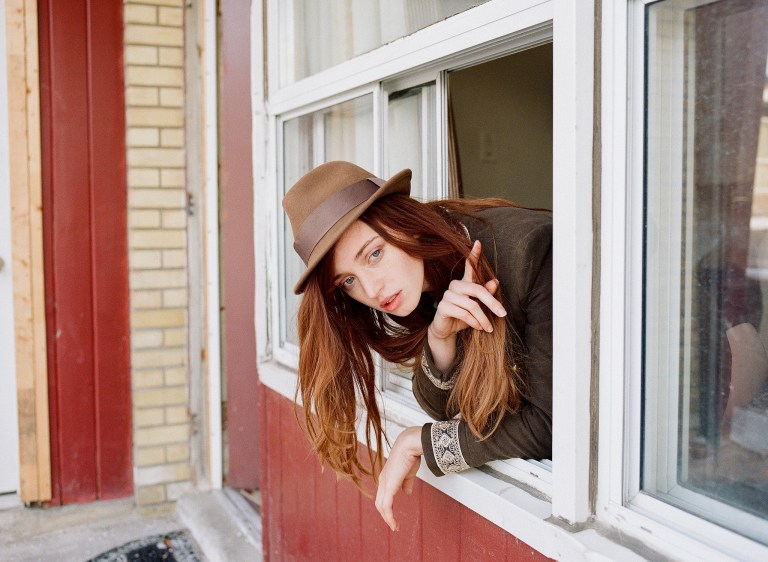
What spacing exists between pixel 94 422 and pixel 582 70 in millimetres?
3461

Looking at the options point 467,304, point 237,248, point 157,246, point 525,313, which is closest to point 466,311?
point 467,304

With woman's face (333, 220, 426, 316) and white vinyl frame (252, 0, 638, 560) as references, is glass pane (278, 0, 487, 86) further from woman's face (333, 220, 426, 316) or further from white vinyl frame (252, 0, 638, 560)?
woman's face (333, 220, 426, 316)

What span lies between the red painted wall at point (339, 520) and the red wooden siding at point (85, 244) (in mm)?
1297

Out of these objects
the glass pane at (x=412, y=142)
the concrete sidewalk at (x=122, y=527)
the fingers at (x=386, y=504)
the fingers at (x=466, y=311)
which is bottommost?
the concrete sidewalk at (x=122, y=527)

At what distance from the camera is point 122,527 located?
3.92m

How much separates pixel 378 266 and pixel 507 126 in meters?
2.82

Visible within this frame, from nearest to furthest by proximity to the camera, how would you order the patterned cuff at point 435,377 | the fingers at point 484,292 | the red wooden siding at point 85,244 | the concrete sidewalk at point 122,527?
the fingers at point 484,292, the patterned cuff at point 435,377, the concrete sidewalk at point 122,527, the red wooden siding at point 85,244

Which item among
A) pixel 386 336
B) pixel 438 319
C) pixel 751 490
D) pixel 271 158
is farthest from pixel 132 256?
pixel 751 490

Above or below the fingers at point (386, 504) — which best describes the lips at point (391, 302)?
above

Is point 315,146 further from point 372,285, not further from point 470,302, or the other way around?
point 470,302

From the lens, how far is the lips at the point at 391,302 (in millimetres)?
1624

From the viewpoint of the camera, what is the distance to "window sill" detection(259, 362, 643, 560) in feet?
4.53

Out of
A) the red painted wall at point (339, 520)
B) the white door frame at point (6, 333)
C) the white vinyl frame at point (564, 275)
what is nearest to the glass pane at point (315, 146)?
the red painted wall at point (339, 520)

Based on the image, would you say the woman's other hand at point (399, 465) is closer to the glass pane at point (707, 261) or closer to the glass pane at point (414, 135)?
the glass pane at point (707, 261)
